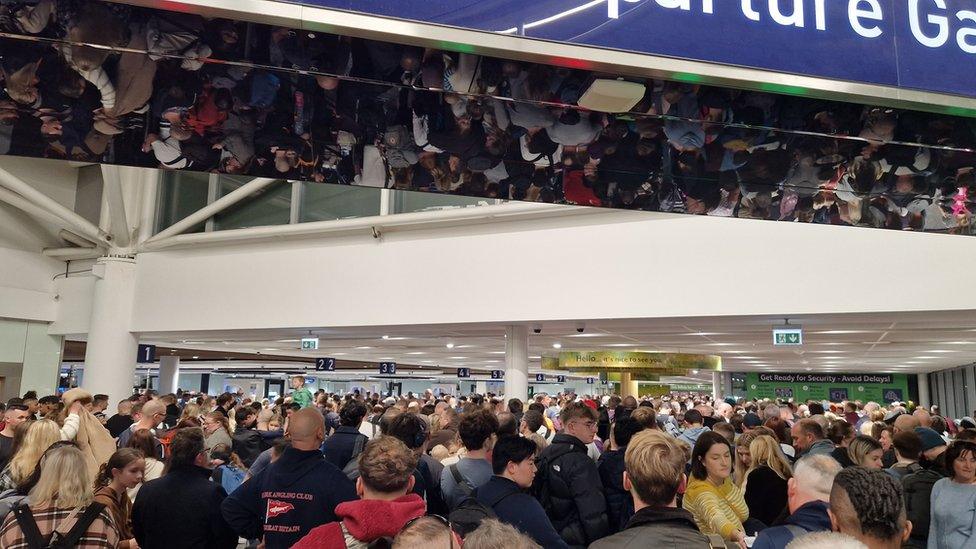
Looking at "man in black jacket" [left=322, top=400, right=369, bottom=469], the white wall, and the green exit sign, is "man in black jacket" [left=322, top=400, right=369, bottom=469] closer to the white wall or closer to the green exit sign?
the white wall

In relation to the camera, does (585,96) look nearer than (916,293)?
Yes

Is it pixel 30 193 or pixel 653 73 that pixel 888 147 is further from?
pixel 30 193

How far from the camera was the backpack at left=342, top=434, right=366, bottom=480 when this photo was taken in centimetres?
501

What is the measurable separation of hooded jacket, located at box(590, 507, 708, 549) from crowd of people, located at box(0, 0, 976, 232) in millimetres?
1669

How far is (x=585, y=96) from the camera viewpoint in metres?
3.00

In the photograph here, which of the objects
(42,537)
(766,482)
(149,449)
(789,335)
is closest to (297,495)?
(42,537)

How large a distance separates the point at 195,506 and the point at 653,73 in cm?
319

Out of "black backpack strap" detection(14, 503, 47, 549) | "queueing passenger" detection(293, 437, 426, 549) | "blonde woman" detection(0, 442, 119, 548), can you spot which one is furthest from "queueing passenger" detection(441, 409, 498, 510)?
"black backpack strap" detection(14, 503, 47, 549)

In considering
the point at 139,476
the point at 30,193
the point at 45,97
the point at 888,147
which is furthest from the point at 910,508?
the point at 30,193

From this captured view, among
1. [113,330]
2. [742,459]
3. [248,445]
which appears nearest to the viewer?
[742,459]

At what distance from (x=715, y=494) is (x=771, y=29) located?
2.81m

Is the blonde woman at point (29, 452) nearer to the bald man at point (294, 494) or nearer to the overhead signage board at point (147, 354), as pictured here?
the bald man at point (294, 494)

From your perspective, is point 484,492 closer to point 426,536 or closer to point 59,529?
point 426,536

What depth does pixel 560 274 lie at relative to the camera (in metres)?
11.2
